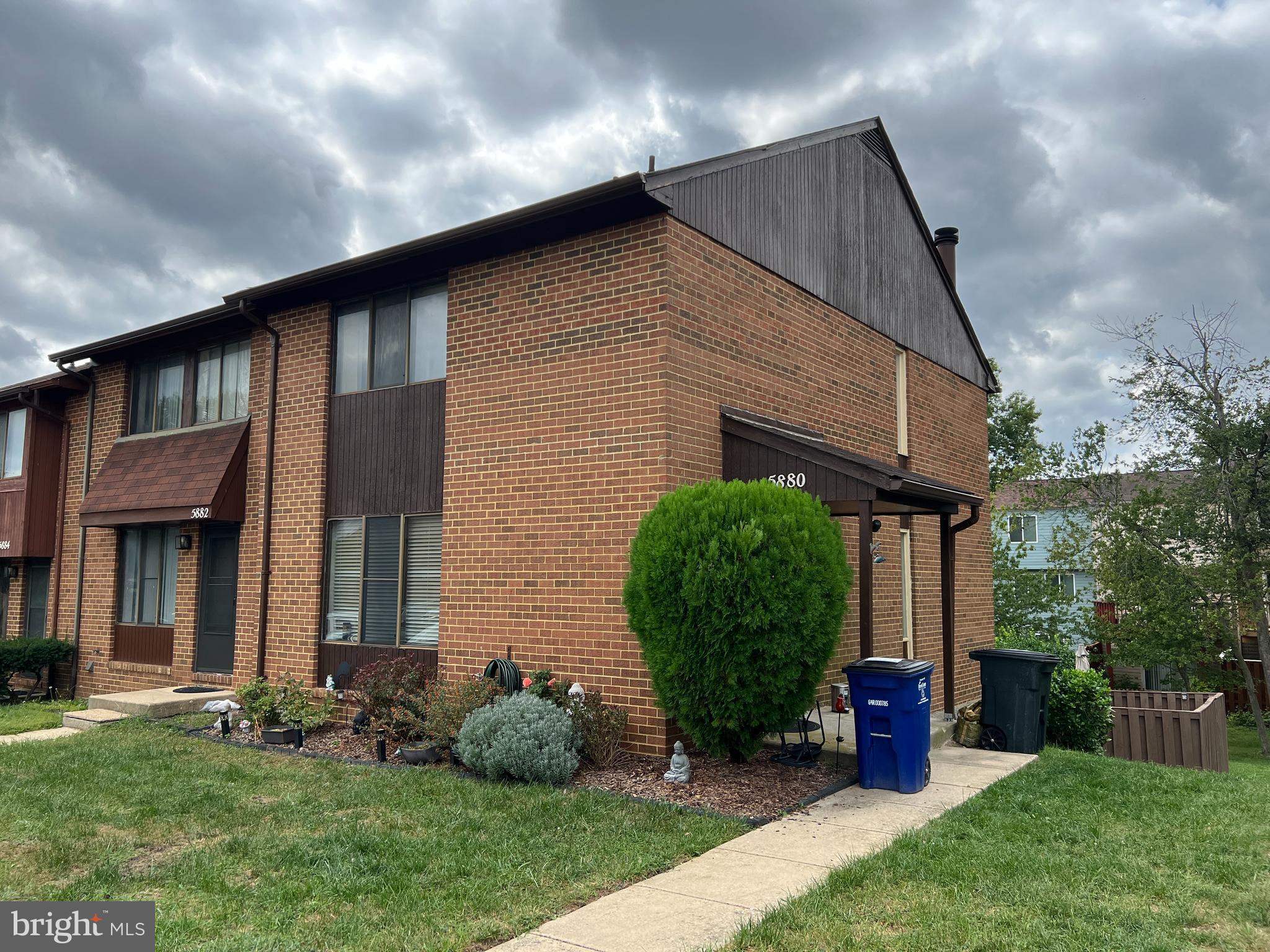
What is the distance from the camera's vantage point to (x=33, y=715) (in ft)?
41.3

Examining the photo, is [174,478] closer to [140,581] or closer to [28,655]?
[140,581]

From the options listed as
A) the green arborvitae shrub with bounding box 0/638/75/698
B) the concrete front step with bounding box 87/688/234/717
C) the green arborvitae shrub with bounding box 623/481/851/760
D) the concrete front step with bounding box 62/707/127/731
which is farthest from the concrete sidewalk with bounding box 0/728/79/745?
the green arborvitae shrub with bounding box 623/481/851/760

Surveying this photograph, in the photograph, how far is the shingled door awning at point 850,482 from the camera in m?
8.20

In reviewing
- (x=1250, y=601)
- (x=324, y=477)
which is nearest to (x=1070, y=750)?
(x=324, y=477)

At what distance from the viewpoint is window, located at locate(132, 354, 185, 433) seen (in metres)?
14.1

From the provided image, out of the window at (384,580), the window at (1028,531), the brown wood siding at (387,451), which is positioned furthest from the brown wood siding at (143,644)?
the window at (1028,531)

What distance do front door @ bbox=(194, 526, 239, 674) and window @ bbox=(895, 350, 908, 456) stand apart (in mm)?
9403

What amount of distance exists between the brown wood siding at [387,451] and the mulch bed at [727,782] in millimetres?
3883

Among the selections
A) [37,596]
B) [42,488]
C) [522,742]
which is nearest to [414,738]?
[522,742]

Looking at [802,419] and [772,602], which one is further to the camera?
[802,419]

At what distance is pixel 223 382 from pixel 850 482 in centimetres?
950

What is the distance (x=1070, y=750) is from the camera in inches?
397

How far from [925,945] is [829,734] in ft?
15.5

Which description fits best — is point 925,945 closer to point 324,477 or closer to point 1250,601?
point 324,477
